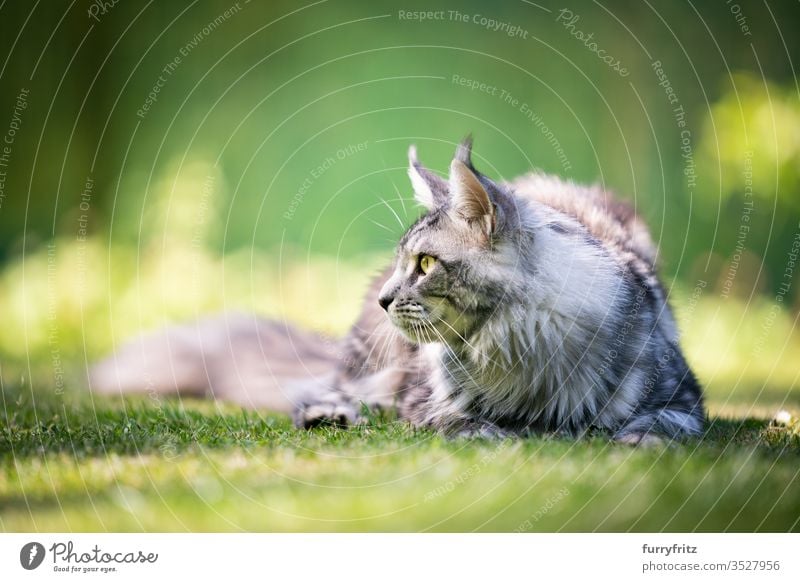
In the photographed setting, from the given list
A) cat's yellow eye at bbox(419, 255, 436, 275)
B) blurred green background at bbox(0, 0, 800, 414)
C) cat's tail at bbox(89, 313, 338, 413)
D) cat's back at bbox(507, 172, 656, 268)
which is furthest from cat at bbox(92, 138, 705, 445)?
blurred green background at bbox(0, 0, 800, 414)

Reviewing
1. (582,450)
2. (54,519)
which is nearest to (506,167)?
(582,450)

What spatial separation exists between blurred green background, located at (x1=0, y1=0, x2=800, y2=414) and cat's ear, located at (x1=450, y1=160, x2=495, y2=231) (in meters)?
1.99

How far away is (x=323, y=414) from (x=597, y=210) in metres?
1.76

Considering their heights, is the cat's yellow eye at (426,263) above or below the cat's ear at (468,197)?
below

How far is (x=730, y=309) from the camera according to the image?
21.9 ft

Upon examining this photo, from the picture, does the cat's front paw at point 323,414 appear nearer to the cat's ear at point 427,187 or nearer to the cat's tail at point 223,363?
the cat's tail at point 223,363

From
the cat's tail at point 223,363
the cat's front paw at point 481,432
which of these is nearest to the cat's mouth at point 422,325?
the cat's front paw at point 481,432

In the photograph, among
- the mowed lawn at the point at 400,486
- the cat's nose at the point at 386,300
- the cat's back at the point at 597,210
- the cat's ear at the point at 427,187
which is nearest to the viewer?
the mowed lawn at the point at 400,486

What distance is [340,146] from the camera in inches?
263

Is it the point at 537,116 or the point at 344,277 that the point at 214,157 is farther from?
the point at 537,116

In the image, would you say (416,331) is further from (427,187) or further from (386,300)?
(427,187)

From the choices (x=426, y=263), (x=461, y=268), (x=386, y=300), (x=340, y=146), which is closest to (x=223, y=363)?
(x=386, y=300)

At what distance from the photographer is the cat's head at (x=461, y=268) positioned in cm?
329

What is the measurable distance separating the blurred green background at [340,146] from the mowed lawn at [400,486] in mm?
1988
